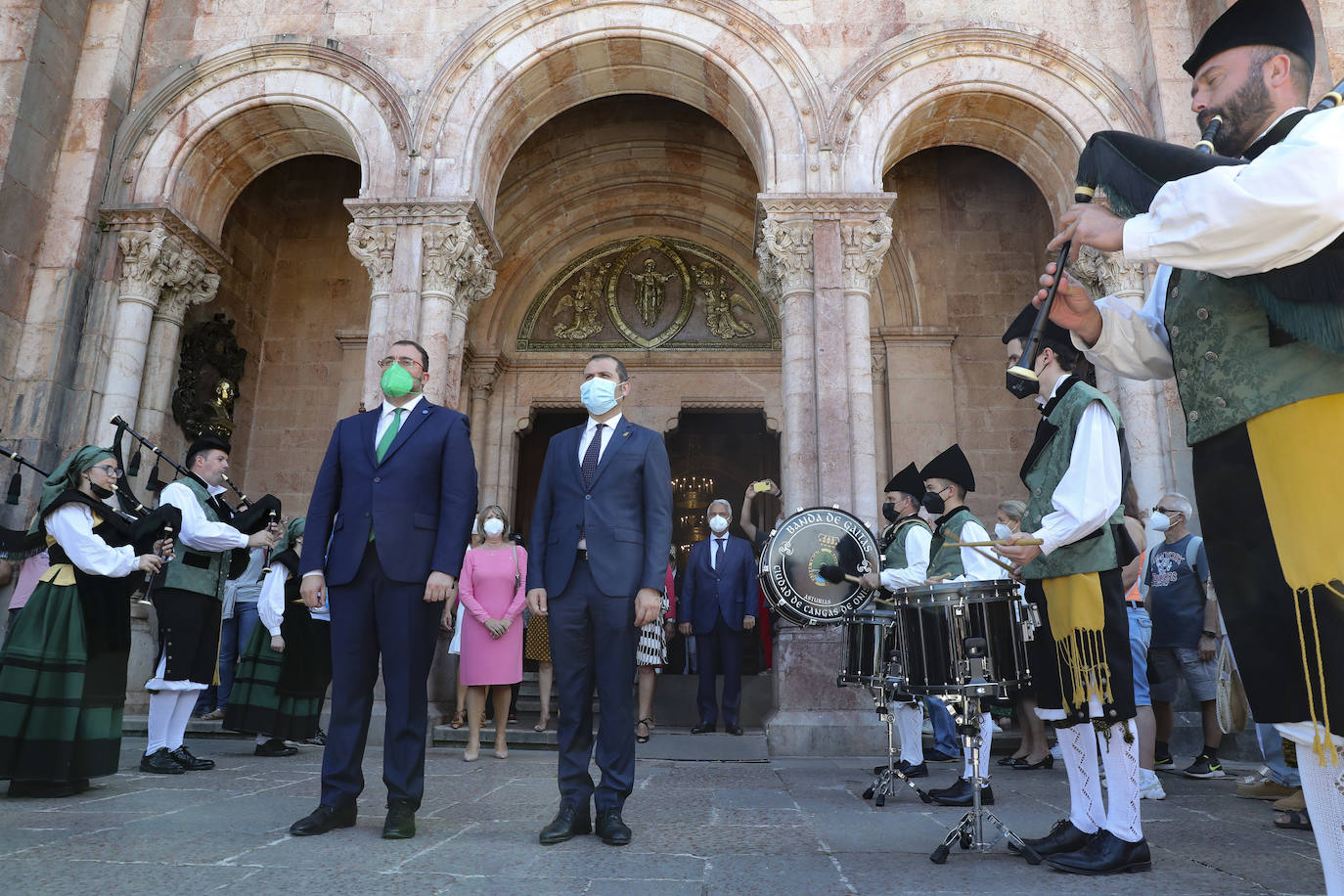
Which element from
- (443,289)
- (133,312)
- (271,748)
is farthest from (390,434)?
(133,312)

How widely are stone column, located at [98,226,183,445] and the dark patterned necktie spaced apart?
718 cm

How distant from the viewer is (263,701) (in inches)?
247

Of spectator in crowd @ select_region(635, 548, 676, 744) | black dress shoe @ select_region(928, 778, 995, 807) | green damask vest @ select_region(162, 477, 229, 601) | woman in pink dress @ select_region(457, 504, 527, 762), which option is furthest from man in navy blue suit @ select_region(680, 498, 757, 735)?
green damask vest @ select_region(162, 477, 229, 601)

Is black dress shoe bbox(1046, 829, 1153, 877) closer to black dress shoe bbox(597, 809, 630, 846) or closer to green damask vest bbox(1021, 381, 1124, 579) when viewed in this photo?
green damask vest bbox(1021, 381, 1124, 579)

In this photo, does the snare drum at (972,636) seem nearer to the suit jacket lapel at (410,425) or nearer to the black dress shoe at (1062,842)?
the black dress shoe at (1062,842)

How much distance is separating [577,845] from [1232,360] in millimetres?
2636

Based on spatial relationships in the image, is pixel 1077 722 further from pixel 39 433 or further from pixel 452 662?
pixel 39 433

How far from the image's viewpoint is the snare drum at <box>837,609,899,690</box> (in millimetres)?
4746

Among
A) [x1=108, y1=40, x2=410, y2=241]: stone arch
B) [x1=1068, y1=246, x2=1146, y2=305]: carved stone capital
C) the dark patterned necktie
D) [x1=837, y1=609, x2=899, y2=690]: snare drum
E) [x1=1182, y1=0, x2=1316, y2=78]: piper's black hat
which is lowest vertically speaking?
Result: [x1=837, y1=609, x2=899, y2=690]: snare drum

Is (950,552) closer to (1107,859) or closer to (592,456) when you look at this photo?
(1107,859)

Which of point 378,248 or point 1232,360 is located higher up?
point 378,248

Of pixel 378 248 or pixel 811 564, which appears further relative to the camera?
pixel 378 248

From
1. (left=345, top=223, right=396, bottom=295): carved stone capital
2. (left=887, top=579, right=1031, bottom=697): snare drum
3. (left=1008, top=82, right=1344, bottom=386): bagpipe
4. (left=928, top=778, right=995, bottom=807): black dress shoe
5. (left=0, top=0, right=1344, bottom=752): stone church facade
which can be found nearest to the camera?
(left=1008, top=82, right=1344, bottom=386): bagpipe

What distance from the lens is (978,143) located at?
10172mm
